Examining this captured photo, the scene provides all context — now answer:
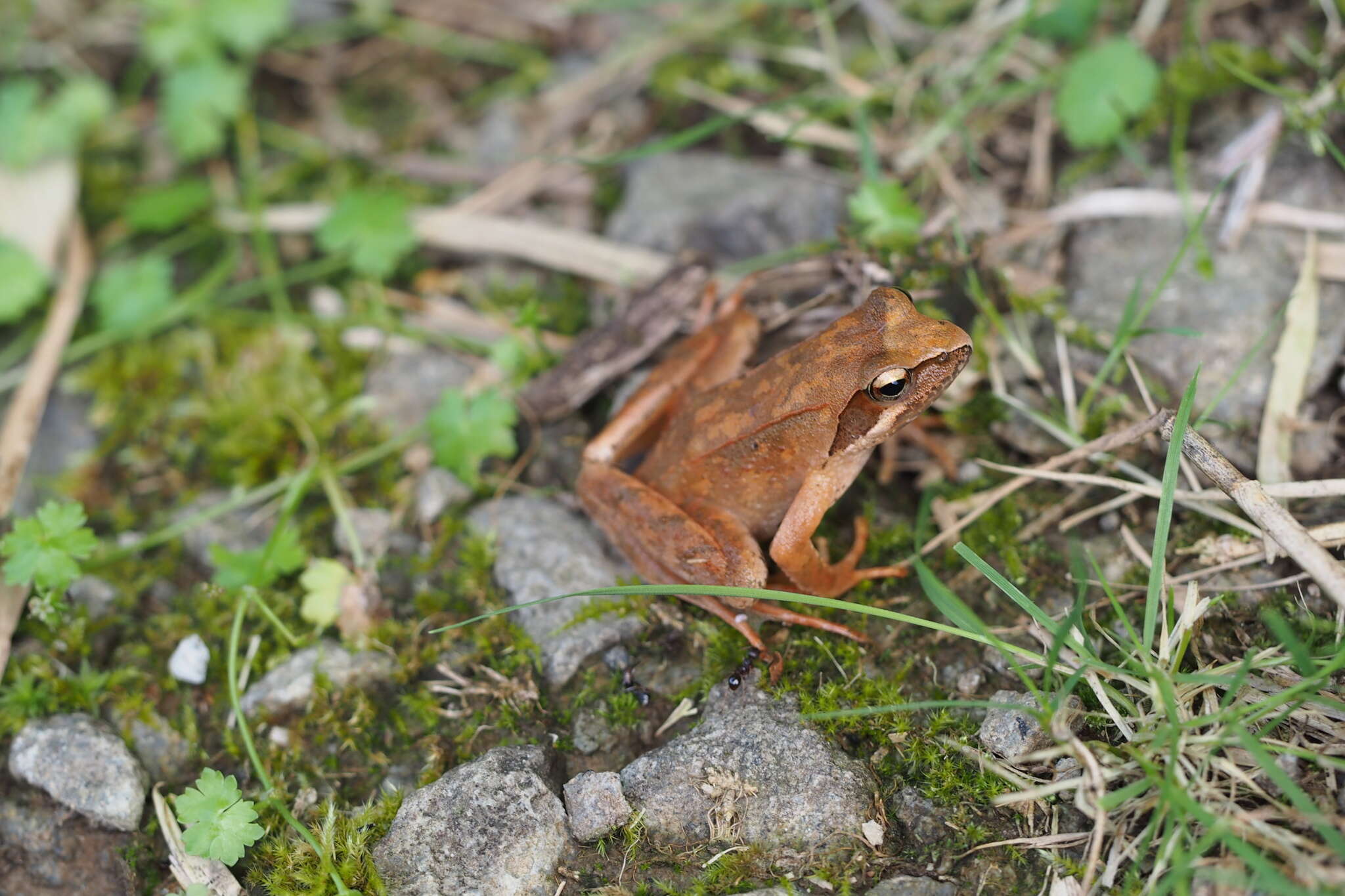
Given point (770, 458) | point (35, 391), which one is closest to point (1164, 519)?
point (770, 458)

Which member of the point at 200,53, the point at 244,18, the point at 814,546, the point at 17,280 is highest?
the point at 244,18

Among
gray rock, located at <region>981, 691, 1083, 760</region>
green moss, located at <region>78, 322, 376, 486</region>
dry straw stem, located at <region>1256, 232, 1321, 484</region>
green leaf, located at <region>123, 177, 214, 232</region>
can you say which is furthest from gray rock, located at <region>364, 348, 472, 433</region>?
dry straw stem, located at <region>1256, 232, 1321, 484</region>

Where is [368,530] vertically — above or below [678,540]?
below

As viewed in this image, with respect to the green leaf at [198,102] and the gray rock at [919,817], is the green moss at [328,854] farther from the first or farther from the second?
the green leaf at [198,102]

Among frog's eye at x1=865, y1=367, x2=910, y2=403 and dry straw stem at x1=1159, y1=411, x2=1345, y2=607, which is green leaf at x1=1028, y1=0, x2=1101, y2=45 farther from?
frog's eye at x1=865, y1=367, x2=910, y2=403

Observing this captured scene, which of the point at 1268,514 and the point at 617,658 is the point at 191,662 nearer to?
the point at 617,658
